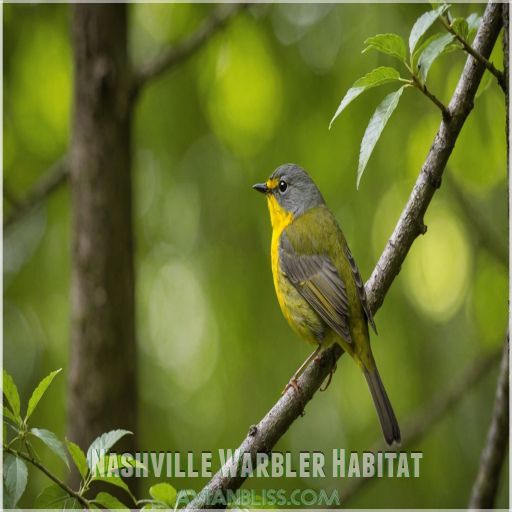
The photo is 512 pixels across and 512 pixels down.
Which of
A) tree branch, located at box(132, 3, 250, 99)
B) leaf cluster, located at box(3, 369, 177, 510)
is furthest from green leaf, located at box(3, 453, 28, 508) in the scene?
tree branch, located at box(132, 3, 250, 99)

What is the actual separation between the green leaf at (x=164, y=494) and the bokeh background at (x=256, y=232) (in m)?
2.62

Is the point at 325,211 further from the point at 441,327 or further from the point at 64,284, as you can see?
the point at 64,284

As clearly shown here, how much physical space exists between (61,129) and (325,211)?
2.18 metres

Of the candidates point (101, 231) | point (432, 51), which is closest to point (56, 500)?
point (432, 51)

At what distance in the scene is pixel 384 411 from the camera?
3465 millimetres

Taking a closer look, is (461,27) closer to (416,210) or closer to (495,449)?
(416,210)

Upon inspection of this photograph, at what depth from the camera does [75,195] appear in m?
4.75

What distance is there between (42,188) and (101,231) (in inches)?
23.6

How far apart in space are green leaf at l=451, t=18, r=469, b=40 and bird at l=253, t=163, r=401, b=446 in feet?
4.00

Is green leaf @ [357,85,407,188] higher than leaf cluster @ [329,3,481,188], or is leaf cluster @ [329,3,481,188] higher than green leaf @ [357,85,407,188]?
leaf cluster @ [329,3,481,188]

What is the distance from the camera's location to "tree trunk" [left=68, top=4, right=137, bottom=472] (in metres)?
4.56

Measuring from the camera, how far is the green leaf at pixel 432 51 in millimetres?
2275

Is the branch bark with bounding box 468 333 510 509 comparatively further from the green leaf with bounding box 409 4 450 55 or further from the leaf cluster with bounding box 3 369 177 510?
the leaf cluster with bounding box 3 369 177 510

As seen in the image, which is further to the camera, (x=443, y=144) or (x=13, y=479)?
(x=443, y=144)
